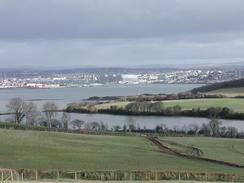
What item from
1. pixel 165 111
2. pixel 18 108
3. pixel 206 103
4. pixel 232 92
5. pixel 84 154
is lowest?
pixel 165 111

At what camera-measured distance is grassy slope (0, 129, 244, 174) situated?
4494 centimetres

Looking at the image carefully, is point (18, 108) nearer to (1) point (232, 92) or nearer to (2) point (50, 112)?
(2) point (50, 112)

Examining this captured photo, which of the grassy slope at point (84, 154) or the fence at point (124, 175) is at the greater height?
the fence at point (124, 175)

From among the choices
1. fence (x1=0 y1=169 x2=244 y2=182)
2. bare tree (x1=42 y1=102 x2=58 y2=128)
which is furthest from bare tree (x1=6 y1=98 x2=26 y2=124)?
fence (x1=0 y1=169 x2=244 y2=182)

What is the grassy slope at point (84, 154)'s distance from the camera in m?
44.9

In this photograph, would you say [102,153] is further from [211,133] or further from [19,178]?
[211,133]

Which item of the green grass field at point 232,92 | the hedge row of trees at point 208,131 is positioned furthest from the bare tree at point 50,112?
the green grass field at point 232,92

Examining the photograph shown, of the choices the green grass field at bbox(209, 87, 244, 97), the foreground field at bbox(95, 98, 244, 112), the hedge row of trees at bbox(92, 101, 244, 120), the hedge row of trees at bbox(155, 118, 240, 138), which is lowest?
the hedge row of trees at bbox(155, 118, 240, 138)

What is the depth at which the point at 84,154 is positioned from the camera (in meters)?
53.6

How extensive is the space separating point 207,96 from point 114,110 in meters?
29.1

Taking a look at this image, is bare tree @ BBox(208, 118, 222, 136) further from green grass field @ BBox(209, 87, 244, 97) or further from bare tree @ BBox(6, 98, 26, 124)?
green grass field @ BBox(209, 87, 244, 97)

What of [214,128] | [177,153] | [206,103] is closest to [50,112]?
[206,103]

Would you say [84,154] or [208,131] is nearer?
[84,154]

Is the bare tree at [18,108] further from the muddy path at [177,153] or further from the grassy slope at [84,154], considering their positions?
the muddy path at [177,153]
